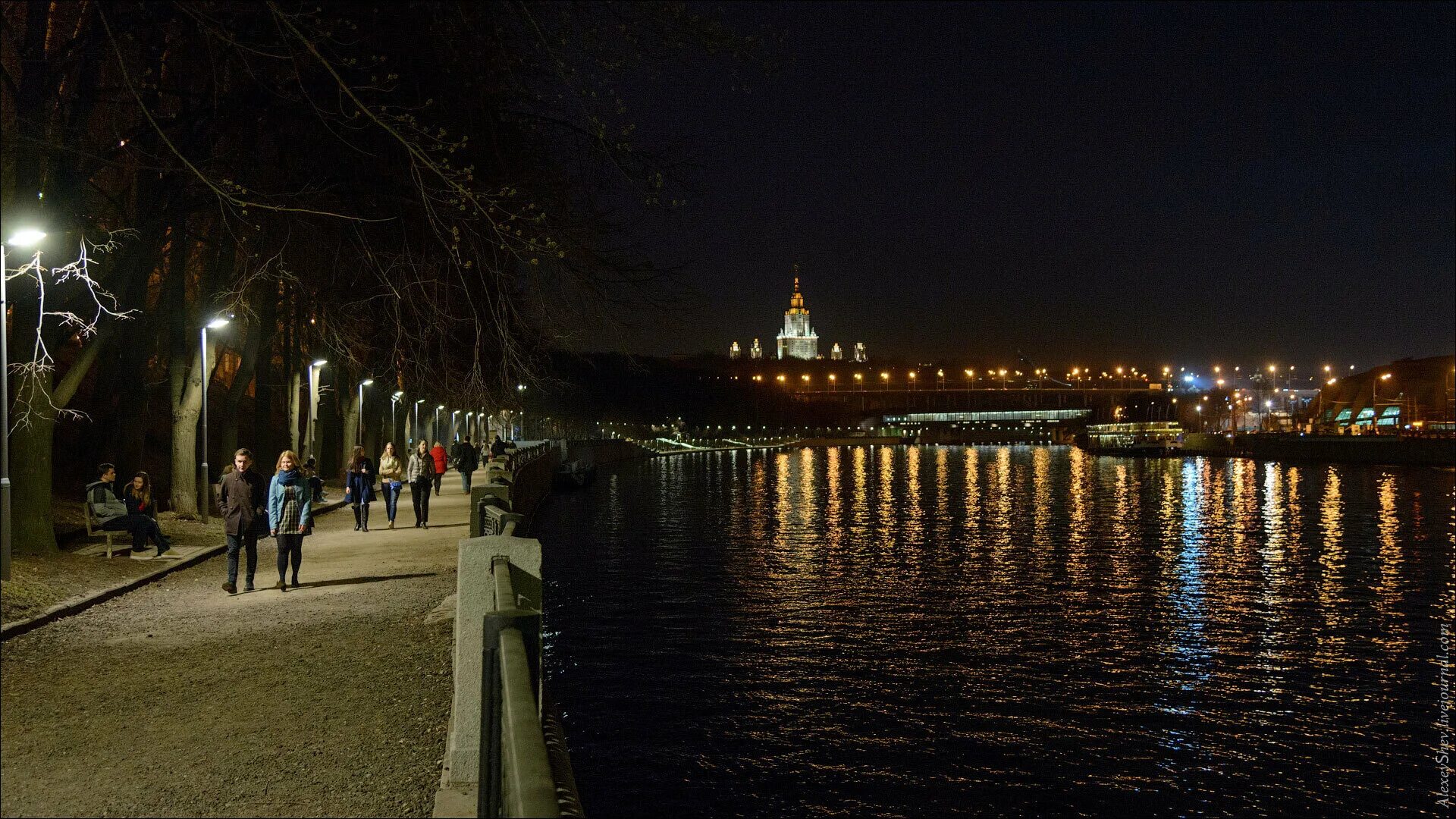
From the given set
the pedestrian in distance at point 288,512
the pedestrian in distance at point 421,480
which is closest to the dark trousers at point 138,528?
the pedestrian in distance at point 288,512

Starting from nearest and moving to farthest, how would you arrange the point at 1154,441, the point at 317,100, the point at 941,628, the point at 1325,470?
the point at 317,100 → the point at 941,628 → the point at 1325,470 → the point at 1154,441

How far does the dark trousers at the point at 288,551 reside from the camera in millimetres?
16938

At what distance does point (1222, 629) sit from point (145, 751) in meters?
17.9

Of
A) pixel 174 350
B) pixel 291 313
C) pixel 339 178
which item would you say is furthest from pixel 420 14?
pixel 291 313

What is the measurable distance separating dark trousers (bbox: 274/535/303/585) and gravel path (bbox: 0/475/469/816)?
33cm

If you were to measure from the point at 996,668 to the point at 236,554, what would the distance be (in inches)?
429

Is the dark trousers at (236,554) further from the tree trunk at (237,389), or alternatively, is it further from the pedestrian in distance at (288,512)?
the tree trunk at (237,389)

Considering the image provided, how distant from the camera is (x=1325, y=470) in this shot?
310ft

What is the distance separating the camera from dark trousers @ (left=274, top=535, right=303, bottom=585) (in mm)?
16938

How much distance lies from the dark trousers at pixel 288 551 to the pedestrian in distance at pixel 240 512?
13.7 inches

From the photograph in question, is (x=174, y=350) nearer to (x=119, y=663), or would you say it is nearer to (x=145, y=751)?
(x=119, y=663)

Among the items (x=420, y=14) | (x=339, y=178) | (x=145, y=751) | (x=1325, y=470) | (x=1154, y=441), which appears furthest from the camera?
(x=1154, y=441)

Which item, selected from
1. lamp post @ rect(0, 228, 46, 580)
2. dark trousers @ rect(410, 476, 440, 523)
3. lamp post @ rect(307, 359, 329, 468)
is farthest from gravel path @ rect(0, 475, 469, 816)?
lamp post @ rect(307, 359, 329, 468)

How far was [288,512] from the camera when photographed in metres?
16.7
